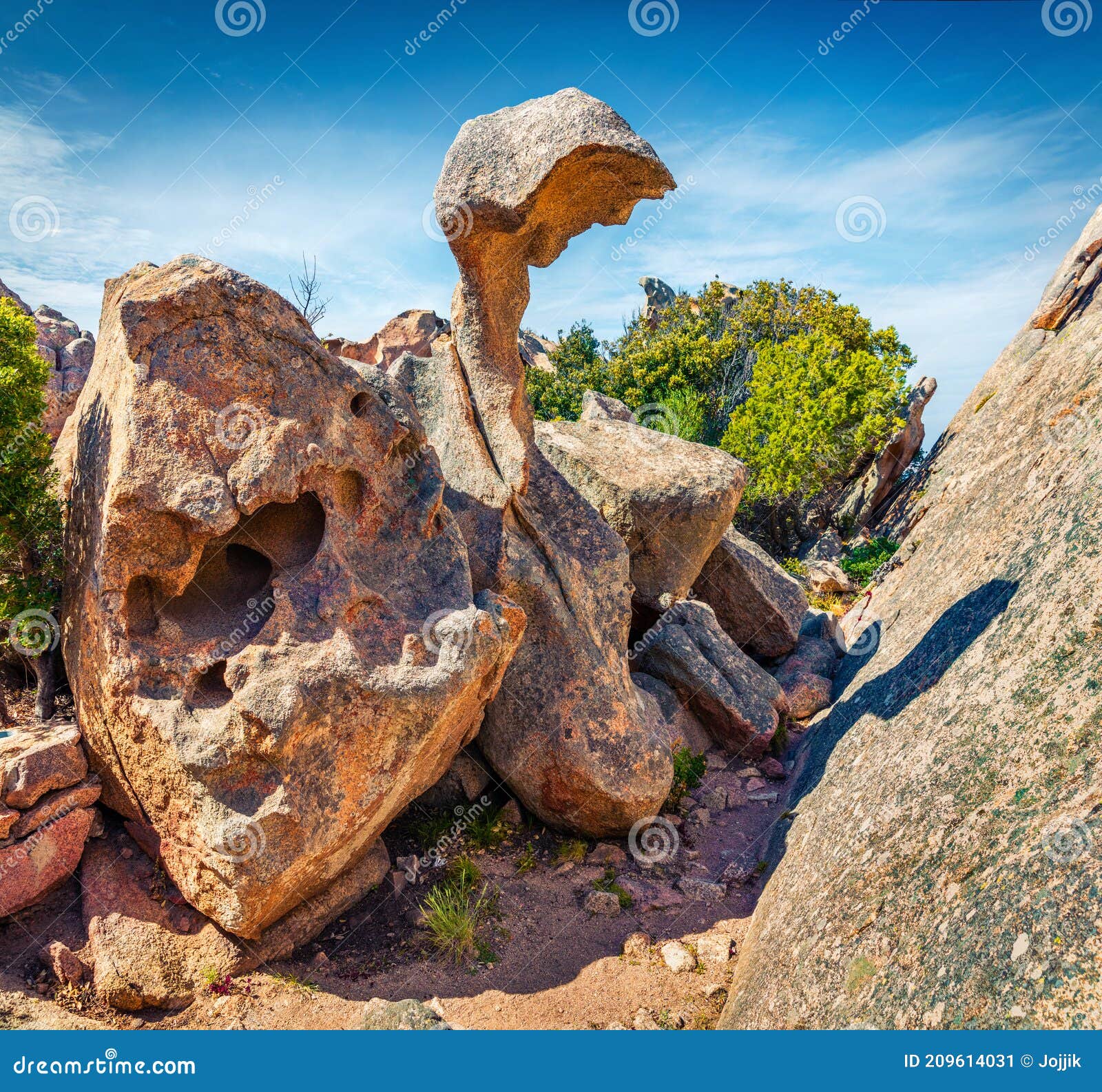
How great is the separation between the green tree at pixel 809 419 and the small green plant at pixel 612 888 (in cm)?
1384

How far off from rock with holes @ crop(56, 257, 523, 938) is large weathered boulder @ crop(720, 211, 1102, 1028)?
135 inches

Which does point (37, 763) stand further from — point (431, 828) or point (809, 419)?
point (809, 419)

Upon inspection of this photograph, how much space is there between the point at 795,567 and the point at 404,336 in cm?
1763

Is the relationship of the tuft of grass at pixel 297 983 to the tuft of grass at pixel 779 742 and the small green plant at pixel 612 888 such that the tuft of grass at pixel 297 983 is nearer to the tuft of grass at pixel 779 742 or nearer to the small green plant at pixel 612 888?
the small green plant at pixel 612 888

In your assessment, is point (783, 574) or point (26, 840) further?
point (783, 574)

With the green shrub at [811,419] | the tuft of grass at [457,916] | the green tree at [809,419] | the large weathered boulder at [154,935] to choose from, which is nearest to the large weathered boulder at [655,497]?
the tuft of grass at [457,916]

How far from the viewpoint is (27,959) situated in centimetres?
642

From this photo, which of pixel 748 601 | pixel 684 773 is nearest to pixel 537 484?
pixel 684 773

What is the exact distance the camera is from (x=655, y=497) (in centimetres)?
1209

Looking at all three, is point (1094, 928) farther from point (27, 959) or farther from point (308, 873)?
point (27, 959)

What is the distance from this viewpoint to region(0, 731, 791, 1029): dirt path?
6234 millimetres

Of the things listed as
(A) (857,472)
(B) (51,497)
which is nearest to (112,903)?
(B) (51,497)

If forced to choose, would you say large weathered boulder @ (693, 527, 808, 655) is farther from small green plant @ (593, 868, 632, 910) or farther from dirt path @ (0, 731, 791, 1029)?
small green plant @ (593, 868, 632, 910)

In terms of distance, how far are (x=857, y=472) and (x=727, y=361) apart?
9.91 m
